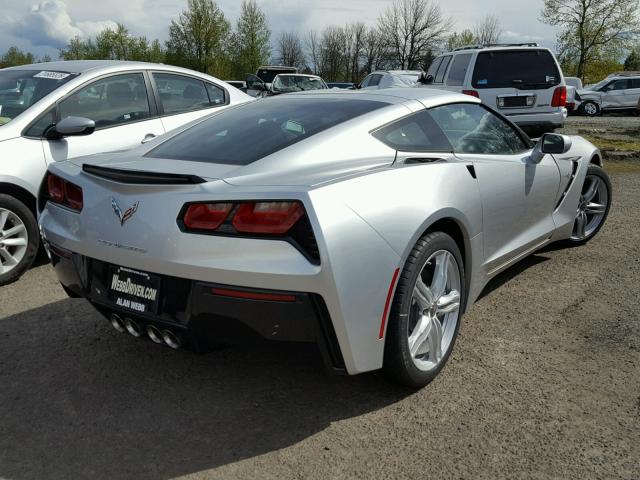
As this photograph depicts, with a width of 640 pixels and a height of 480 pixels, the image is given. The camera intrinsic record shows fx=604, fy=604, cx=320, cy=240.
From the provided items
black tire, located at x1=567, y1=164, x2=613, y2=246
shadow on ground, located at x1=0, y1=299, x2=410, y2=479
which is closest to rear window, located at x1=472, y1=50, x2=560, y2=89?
black tire, located at x1=567, y1=164, x2=613, y2=246

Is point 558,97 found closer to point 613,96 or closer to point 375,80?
point 375,80

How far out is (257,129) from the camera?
3102 mm

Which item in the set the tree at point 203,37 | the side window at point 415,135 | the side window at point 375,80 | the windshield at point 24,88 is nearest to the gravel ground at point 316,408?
the side window at point 415,135

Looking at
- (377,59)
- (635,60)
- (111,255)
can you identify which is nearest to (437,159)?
(111,255)

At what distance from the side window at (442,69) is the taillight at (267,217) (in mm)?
10028

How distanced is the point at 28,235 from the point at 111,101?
1.43 metres

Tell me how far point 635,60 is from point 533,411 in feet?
258

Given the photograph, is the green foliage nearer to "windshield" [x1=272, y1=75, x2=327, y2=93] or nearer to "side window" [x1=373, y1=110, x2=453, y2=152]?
"windshield" [x1=272, y1=75, x2=327, y2=93]

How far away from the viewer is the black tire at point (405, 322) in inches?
100

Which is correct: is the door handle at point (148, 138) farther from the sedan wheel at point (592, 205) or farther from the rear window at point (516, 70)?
the rear window at point (516, 70)

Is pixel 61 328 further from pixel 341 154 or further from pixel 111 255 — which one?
pixel 341 154

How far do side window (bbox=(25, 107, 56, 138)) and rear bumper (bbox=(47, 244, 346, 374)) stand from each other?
272 cm

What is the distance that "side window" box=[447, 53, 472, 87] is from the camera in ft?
34.4

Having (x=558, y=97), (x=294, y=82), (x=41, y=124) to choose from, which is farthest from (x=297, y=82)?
(x=41, y=124)
